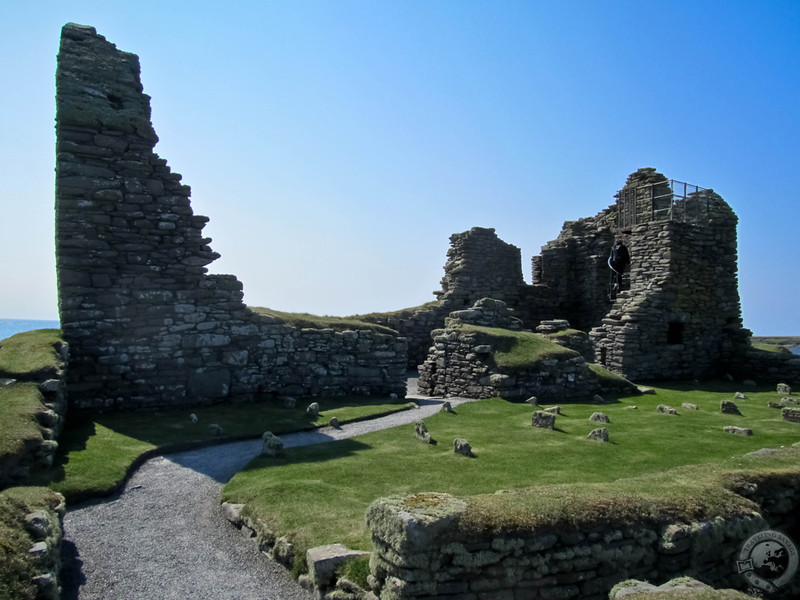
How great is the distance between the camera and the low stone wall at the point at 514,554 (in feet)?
17.5

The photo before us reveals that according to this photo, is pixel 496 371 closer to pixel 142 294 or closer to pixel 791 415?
pixel 791 415

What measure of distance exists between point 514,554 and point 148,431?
26.6 feet

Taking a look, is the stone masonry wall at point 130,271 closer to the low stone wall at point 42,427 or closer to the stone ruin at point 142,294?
the stone ruin at point 142,294

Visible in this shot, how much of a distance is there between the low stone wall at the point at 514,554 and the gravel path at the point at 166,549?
1.14 metres

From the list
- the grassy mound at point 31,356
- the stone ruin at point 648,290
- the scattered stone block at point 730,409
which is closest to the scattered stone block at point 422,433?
the grassy mound at point 31,356

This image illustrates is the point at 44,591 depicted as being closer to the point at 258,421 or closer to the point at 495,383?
the point at 258,421

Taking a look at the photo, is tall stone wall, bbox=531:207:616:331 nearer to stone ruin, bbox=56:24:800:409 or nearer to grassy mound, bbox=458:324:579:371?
grassy mound, bbox=458:324:579:371

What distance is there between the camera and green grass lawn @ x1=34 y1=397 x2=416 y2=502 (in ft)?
26.4

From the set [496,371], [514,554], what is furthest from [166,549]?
[496,371]

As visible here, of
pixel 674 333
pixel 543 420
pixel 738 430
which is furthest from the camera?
pixel 674 333

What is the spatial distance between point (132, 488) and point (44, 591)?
11.4ft

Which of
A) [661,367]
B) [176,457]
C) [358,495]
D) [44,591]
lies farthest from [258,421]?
[661,367]

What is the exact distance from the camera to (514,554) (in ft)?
18.5

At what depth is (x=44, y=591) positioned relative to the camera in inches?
193
